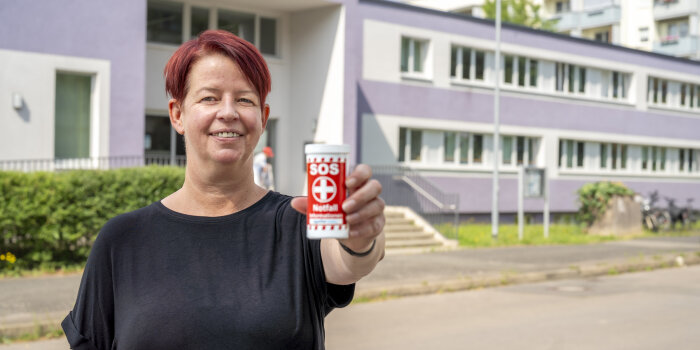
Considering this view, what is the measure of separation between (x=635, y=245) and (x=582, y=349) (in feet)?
44.5

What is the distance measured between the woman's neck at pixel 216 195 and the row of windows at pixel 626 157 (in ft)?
98.4

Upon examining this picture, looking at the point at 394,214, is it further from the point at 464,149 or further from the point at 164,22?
the point at 164,22

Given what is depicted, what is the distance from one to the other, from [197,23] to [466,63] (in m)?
9.68

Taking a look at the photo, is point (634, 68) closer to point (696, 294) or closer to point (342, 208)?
point (696, 294)

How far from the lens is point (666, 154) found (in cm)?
3634

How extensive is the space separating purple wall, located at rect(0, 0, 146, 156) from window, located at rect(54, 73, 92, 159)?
608mm

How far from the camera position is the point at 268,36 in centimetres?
2467

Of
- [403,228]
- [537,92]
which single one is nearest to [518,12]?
[537,92]

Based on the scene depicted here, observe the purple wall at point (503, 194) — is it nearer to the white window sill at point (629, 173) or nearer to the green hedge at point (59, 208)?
the white window sill at point (629, 173)

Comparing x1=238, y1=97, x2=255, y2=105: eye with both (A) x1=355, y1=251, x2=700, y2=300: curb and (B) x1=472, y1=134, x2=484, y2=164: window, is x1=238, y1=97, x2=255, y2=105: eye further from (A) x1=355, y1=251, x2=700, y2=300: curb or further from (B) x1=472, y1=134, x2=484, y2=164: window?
(B) x1=472, y1=134, x2=484, y2=164: window

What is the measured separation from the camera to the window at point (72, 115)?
18.0 meters

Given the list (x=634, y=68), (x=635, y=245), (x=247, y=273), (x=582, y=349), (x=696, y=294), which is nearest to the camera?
(x=247, y=273)

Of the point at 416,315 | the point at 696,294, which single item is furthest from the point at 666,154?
the point at 416,315

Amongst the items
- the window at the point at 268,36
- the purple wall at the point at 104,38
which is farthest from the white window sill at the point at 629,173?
the purple wall at the point at 104,38
